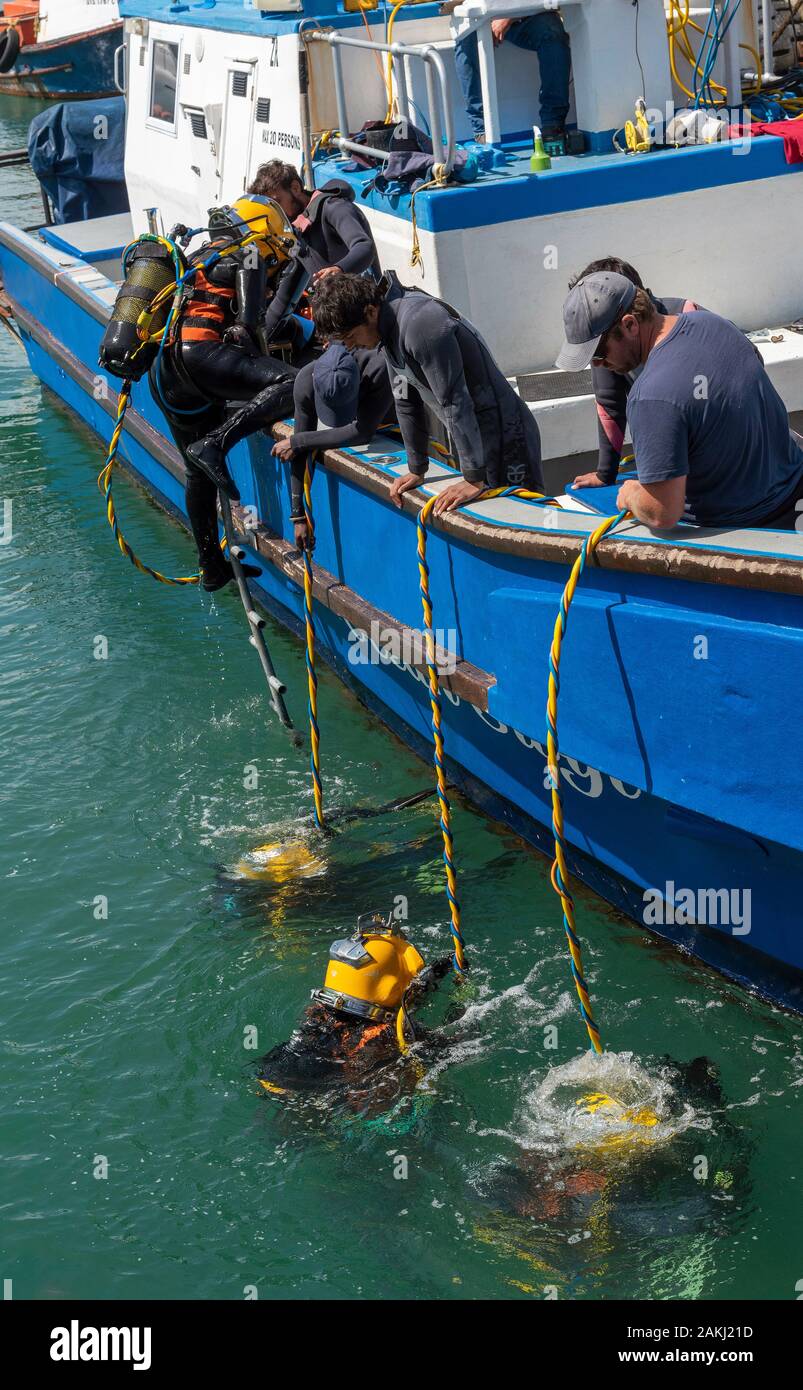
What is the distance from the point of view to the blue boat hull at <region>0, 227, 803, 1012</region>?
13.3 feet

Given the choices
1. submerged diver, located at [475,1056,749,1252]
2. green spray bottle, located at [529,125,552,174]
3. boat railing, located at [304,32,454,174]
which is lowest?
submerged diver, located at [475,1056,749,1252]

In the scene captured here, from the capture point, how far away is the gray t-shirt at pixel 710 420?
3.95m

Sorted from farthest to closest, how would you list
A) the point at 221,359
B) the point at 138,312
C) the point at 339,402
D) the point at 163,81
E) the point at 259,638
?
1. the point at 163,81
2. the point at 259,638
3. the point at 221,359
4. the point at 138,312
5. the point at 339,402

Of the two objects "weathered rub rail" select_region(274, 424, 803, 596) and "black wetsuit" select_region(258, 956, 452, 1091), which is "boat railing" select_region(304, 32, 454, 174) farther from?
"black wetsuit" select_region(258, 956, 452, 1091)

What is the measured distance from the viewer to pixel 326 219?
21.9 feet

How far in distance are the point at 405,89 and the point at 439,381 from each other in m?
3.32

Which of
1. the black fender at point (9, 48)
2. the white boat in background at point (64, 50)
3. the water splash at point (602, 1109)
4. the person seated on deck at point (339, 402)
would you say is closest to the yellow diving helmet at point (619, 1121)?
the water splash at point (602, 1109)

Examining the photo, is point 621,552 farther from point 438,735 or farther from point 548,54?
point 548,54

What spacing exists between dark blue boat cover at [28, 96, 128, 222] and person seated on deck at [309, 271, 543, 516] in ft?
32.0

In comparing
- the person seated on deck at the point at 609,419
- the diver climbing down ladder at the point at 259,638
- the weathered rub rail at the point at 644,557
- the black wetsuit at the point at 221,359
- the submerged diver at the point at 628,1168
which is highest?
the black wetsuit at the point at 221,359

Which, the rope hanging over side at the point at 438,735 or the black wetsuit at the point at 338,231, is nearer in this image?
the rope hanging over side at the point at 438,735

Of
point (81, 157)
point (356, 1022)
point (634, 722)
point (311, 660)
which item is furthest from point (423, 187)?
point (81, 157)

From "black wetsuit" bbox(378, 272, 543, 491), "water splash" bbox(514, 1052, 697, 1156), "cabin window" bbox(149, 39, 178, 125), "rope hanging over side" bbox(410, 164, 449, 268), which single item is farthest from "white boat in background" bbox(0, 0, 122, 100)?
"water splash" bbox(514, 1052, 697, 1156)

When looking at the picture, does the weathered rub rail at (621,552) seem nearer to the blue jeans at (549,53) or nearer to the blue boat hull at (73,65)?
the blue jeans at (549,53)
